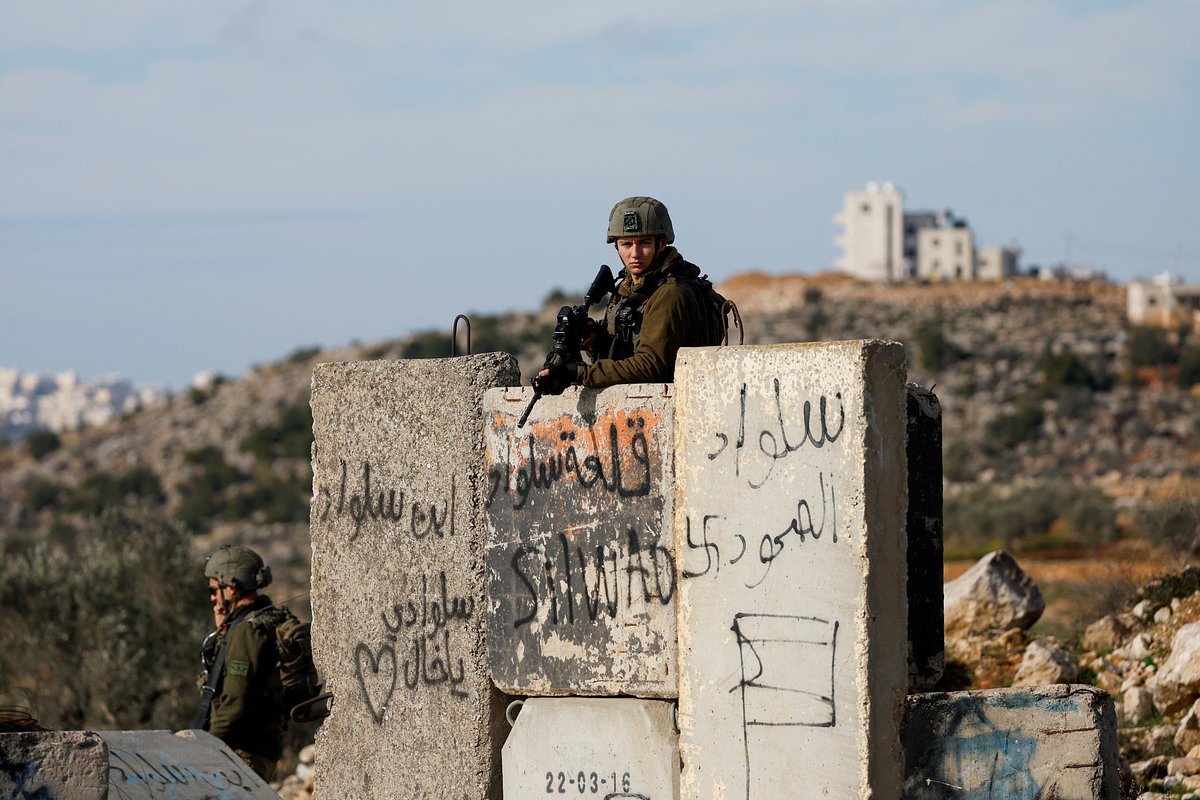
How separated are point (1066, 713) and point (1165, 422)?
36106 mm

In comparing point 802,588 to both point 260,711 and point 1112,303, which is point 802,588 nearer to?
point 260,711

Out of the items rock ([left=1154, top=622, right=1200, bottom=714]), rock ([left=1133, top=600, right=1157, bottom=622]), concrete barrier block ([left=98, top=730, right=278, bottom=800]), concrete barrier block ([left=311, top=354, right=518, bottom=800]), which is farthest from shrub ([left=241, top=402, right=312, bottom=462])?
concrete barrier block ([left=311, top=354, right=518, bottom=800])

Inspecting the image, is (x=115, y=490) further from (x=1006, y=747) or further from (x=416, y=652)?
(x=1006, y=747)

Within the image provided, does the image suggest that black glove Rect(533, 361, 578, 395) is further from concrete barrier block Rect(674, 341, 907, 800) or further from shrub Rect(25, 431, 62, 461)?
shrub Rect(25, 431, 62, 461)

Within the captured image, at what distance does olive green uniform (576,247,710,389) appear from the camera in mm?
4922

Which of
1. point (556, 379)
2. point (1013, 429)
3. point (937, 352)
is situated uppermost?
point (937, 352)

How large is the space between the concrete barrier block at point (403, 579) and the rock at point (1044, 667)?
3551mm

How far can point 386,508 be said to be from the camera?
18.1 feet

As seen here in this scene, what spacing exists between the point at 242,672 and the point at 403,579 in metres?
1.31

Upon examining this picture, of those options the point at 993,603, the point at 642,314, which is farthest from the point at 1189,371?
the point at 642,314

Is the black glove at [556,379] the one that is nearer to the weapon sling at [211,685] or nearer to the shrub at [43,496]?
the weapon sling at [211,685]

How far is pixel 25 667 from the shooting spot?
13375mm

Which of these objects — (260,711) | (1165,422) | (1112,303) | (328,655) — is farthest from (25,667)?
(1112,303)

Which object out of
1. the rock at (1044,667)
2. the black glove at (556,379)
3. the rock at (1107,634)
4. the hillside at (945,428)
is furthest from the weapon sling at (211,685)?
the hillside at (945,428)
